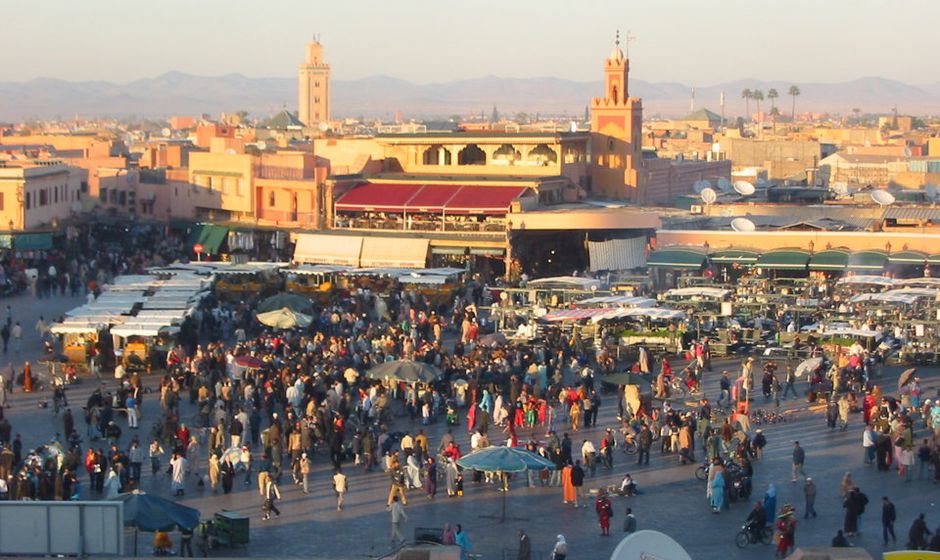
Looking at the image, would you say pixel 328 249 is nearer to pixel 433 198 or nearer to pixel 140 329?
pixel 433 198

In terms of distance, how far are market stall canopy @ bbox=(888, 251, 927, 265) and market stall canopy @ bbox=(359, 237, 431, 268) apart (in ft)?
40.5

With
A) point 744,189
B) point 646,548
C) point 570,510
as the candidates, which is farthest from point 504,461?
point 744,189

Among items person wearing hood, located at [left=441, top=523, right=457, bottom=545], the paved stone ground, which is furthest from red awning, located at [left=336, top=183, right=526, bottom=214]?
person wearing hood, located at [left=441, top=523, right=457, bottom=545]

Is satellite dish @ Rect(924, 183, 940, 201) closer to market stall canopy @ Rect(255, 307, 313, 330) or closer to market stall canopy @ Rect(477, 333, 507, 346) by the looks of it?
market stall canopy @ Rect(477, 333, 507, 346)

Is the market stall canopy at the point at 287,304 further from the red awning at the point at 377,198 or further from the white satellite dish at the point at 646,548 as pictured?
the white satellite dish at the point at 646,548

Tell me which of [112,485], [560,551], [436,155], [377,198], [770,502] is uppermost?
[436,155]

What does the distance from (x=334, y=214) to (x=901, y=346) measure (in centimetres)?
2082

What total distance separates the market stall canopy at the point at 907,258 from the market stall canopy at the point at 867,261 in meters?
0.44

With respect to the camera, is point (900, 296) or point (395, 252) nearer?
point (900, 296)

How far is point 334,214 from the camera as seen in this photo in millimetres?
48094

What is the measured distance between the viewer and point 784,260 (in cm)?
4009

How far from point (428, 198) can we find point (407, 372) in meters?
20.4

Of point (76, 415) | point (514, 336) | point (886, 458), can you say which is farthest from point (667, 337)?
point (76, 415)

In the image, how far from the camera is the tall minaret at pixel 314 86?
558 feet
